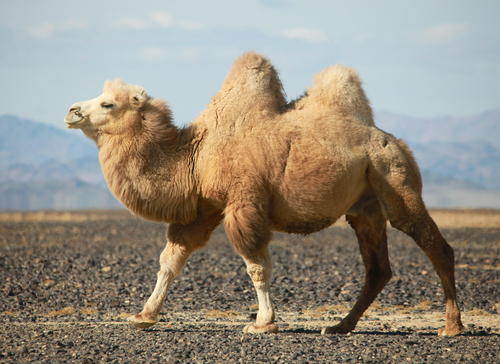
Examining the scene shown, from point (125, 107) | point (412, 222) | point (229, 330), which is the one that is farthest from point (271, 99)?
point (229, 330)

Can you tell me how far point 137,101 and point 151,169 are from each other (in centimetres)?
78

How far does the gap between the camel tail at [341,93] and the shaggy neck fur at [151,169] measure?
1.48 m

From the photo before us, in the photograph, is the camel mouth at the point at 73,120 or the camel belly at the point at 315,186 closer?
the camel belly at the point at 315,186

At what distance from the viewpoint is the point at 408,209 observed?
6102 mm

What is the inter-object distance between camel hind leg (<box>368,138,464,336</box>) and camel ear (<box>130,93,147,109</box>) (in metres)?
2.58

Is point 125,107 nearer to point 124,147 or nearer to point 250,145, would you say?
point 124,147

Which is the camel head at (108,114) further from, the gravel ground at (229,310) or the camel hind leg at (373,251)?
the camel hind leg at (373,251)

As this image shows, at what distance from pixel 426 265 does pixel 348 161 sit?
7252 millimetres

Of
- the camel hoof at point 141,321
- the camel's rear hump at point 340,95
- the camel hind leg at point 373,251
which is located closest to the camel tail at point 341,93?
the camel's rear hump at point 340,95

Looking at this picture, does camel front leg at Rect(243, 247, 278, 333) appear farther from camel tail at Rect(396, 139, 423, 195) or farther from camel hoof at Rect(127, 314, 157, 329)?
camel tail at Rect(396, 139, 423, 195)

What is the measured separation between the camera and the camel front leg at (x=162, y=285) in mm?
6008

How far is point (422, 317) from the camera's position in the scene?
7512mm

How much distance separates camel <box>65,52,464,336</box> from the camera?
228 inches

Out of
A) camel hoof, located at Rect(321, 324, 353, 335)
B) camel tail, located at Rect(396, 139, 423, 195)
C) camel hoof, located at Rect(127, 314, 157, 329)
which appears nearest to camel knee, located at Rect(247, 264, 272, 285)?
camel hoof, located at Rect(321, 324, 353, 335)
